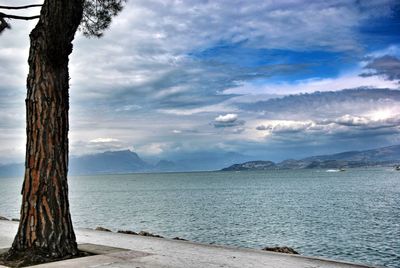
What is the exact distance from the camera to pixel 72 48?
855 cm

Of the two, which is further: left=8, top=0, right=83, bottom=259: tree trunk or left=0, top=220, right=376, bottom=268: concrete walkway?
left=8, top=0, right=83, bottom=259: tree trunk

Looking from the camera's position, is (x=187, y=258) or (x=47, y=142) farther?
(x=187, y=258)

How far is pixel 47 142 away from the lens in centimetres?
827

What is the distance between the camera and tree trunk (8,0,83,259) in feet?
26.8

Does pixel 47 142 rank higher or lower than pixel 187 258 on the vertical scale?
higher

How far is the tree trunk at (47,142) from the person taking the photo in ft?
26.8

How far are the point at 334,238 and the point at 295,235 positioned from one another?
102 inches

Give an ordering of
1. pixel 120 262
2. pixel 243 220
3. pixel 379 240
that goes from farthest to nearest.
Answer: pixel 243 220, pixel 379 240, pixel 120 262

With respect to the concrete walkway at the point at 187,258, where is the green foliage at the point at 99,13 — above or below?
above

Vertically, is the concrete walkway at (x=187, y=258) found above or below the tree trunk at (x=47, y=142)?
below

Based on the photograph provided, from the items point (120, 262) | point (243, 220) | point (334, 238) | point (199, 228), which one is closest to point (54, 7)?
point (120, 262)

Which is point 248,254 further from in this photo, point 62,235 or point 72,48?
point 72,48

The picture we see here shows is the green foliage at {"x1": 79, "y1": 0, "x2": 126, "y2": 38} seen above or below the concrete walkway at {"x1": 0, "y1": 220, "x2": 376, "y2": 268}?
above

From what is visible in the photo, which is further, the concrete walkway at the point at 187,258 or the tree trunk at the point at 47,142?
the tree trunk at the point at 47,142
